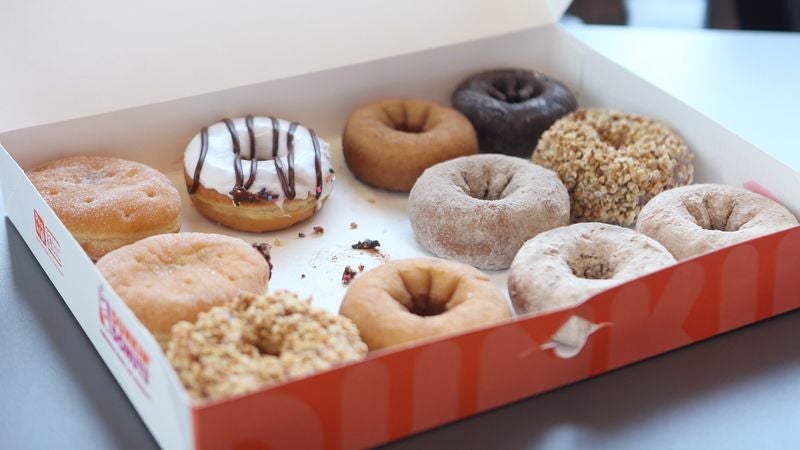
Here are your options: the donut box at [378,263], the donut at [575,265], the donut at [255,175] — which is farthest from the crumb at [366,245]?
the donut at [575,265]

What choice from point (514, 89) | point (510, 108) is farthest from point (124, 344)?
point (514, 89)

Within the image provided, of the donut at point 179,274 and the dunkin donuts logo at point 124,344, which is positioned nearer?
the dunkin donuts logo at point 124,344

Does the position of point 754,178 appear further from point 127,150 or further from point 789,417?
point 127,150

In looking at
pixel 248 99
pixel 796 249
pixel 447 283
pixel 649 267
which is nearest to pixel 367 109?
pixel 248 99

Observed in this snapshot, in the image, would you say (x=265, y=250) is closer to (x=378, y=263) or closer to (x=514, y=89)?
(x=378, y=263)

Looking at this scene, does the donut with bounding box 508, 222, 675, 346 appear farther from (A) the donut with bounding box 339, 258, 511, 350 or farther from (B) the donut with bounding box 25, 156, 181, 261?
(B) the donut with bounding box 25, 156, 181, 261

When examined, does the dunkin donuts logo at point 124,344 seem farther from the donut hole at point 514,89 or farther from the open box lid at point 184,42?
the donut hole at point 514,89
